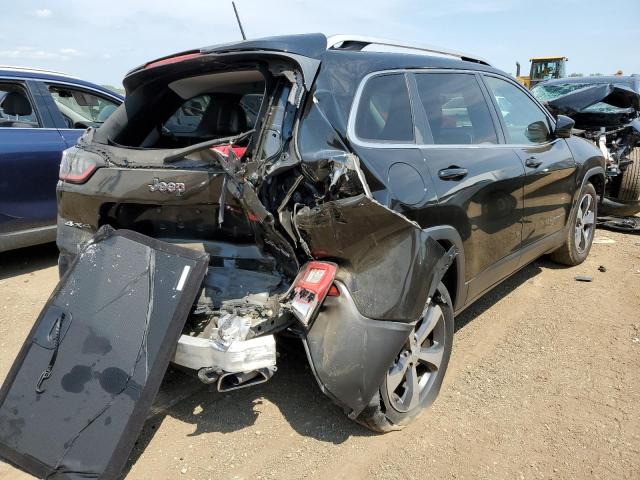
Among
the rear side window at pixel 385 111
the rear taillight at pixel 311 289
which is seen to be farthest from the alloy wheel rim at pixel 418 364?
the rear side window at pixel 385 111

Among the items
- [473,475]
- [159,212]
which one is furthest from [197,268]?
[473,475]

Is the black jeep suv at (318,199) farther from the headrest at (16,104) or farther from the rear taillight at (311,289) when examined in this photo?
the headrest at (16,104)

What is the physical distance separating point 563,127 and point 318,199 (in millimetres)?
2922

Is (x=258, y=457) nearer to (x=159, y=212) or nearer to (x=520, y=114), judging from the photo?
(x=159, y=212)

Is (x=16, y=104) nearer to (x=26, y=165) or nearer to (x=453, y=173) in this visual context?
(x=26, y=165)

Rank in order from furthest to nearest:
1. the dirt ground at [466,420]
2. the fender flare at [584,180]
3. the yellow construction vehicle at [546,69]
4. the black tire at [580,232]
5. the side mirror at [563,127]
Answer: the yellow construction vehicle at [546,69] < the black tire at [580,232] < the fender flare at [584,180] < the side mirror at [563,127] < the dirt ground at [466,420]

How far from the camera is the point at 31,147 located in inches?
184

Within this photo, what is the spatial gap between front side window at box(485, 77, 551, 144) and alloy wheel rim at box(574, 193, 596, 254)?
3.62 feet

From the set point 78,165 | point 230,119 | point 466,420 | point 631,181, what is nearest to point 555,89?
point 631,181

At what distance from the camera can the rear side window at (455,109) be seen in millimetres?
2986

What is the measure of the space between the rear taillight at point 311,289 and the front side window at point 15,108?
12.3 ft

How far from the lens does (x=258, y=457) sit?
2516 mm

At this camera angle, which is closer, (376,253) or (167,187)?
(376,253)

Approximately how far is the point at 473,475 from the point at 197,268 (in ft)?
5.29
